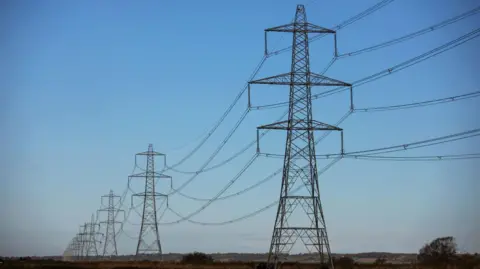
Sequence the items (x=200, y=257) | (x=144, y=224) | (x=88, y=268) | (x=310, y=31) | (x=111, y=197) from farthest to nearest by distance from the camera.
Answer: (x=111, y=197) < (x=200, y=257) < (x=144, y=224) < (x=88, y=268) < (x=310, y=31)

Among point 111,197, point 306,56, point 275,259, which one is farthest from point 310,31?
point 111,197

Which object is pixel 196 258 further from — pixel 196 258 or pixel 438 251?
pixel 438 251

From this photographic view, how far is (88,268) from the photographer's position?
103 m

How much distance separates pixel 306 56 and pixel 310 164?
9.48 metres

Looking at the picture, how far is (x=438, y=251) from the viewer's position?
405 feet

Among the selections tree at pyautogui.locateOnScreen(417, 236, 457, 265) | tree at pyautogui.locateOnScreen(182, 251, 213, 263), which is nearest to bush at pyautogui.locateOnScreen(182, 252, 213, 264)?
tree at pyautogui.locateOnScreen(182, 251, 213, 263)

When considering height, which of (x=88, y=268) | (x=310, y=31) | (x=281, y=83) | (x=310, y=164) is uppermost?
(x=310, y=31)

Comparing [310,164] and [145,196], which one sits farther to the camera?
[145,196]

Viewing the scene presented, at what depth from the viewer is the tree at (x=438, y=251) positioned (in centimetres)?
12044

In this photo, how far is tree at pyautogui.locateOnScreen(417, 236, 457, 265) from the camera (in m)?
120

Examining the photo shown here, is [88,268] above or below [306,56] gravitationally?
below

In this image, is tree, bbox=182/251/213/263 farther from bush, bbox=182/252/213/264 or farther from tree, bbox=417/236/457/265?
tree, bbox=417/236/457/265

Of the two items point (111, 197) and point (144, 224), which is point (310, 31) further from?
point (111, 197)

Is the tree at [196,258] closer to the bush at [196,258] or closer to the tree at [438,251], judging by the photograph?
the bush at [196,258]
